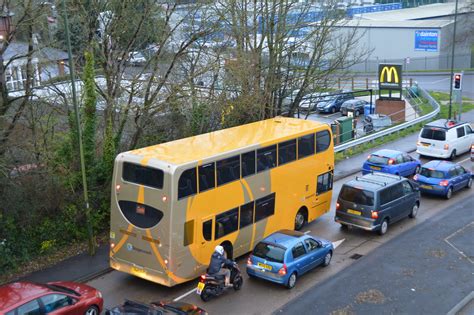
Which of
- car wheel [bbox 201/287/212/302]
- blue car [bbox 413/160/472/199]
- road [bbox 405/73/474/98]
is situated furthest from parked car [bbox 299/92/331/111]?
road [bbox 405/73/474/98]

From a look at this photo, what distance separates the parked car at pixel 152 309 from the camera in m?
11.9

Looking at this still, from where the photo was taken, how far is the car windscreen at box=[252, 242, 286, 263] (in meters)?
15.3

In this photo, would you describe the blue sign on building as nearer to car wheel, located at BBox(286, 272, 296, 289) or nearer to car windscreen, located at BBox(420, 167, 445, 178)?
car windscreen, located at BBox(420, 167, 445, 178)

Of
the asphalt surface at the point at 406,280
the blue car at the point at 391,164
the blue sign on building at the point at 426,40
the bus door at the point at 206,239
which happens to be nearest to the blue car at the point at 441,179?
the blue car at the point at 391,164

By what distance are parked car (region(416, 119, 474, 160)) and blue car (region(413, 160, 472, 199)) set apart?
456 cm

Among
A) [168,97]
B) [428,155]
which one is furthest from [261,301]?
[428,155]

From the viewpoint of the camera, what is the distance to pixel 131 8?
20.8 metres

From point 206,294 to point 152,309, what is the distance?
2792 millimetres

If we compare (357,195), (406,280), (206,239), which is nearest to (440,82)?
(357,195)

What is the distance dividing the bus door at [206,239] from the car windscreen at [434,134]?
17.3 metres

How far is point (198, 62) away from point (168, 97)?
332cm

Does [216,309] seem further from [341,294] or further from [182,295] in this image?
[341,294]

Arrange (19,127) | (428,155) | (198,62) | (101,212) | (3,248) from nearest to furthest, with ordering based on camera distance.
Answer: (3,248), (19,127), (101,212), (198,62), (428,155)

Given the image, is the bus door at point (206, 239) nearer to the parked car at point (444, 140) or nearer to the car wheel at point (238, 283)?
Answer: the car wheel at point (238, 283)
